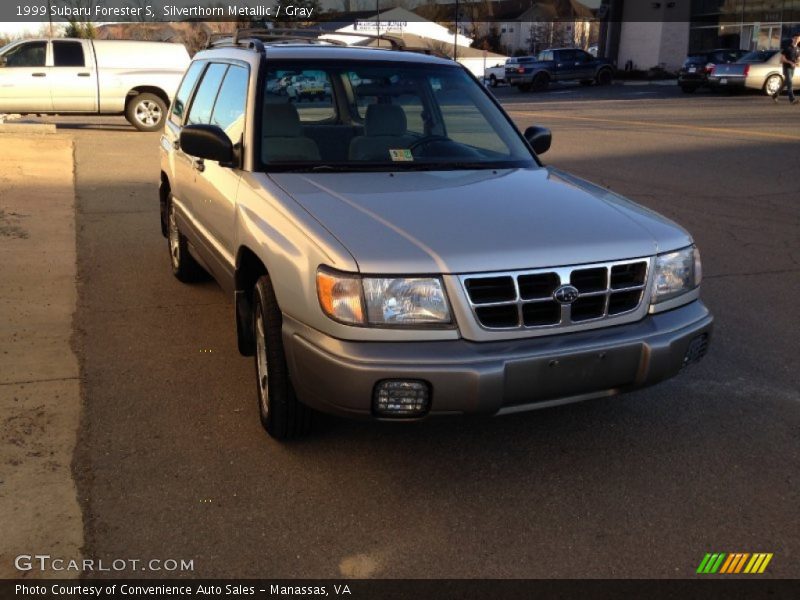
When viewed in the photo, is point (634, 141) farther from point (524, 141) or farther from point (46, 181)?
point (524, 141)

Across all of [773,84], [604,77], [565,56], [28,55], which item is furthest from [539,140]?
[604,77]

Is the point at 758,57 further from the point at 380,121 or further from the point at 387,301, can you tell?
the point at 387,301

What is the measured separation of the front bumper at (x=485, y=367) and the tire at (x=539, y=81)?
38.2m

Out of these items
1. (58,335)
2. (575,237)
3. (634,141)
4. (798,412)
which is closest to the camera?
(575,237)

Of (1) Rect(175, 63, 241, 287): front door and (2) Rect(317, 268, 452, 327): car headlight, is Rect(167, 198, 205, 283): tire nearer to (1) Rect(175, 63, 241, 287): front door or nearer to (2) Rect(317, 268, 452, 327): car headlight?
(1) Rect(175, 63, 241, 287): front door

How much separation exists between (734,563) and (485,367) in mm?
1125

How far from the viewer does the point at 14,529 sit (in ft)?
11.0

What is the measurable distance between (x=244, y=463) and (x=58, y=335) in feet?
7.56

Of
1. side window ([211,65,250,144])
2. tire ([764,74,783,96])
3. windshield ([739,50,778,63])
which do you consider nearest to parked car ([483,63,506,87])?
windshield ([739,50,778,63])

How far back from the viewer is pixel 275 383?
3.84 meters

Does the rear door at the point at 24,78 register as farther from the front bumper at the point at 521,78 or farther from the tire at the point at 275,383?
the front bumper at the point at 521,78

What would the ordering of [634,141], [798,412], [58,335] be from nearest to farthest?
1. [798,412]
2. [58,335]
3. [634,141]

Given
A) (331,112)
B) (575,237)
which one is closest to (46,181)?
(331,112)
